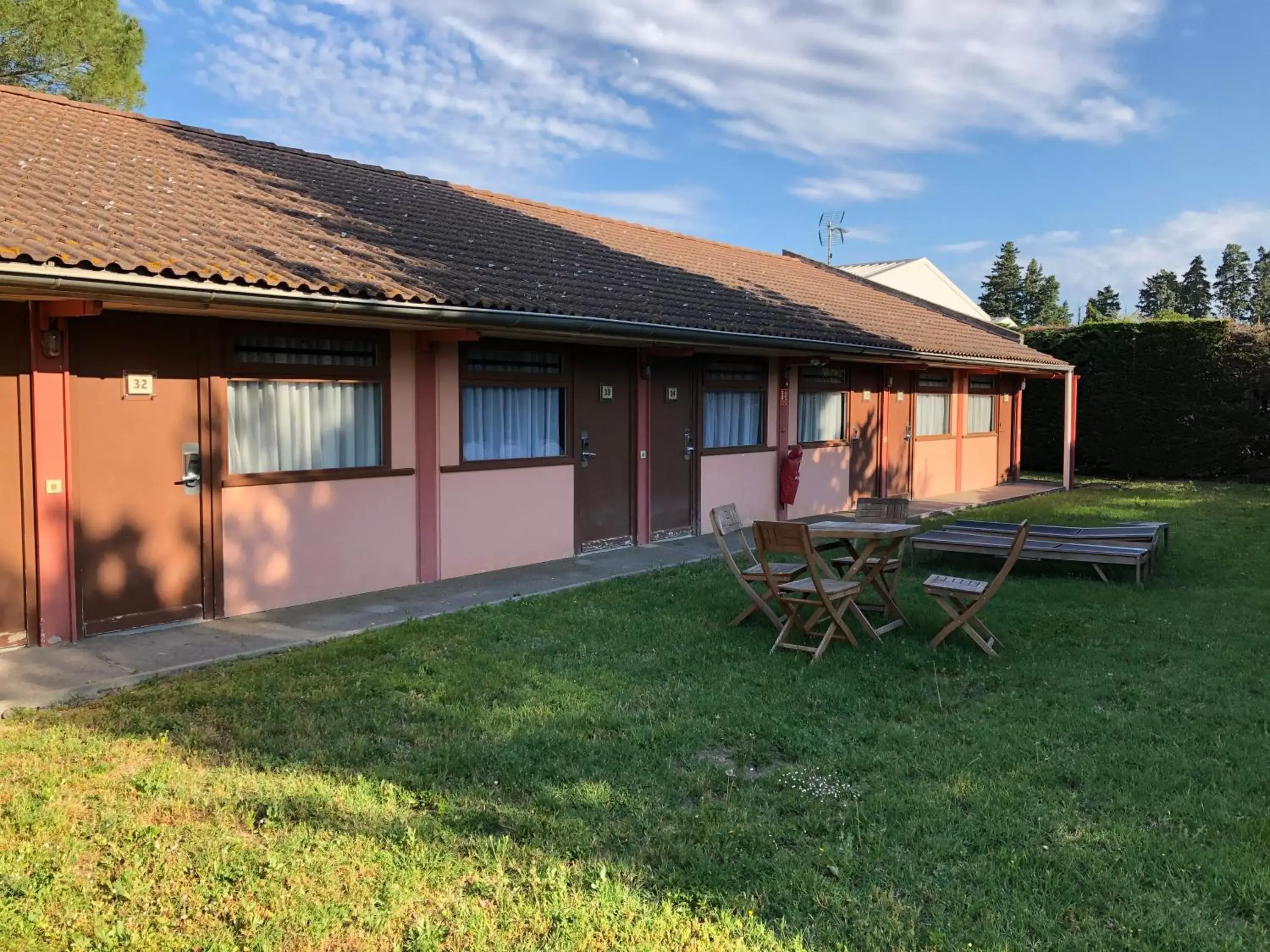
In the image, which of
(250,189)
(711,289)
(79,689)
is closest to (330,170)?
(250,189)

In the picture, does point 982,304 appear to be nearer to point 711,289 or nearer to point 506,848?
point 711,289

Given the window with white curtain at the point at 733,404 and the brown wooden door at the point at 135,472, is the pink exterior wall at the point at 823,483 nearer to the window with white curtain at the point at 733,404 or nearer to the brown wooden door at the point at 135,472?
the window with white curtain at the point at 733,404

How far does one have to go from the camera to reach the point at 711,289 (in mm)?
12867

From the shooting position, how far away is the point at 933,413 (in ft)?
55.2

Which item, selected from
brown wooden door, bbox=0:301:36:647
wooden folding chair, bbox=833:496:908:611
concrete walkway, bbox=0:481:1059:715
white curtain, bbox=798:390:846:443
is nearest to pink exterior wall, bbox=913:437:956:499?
white curtain, bbox=798:390:846:443

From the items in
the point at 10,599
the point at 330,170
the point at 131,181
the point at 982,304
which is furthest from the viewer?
the point at 982,304

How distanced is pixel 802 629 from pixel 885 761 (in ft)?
6.08

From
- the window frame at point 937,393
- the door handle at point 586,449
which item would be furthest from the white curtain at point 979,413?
the door handle at point 586,449

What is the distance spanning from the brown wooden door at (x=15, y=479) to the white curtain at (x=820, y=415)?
9.57 m

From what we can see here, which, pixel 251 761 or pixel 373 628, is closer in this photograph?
pixel 251 761

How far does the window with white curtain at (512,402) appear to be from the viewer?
8867 mm

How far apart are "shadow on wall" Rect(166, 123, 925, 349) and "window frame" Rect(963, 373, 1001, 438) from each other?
4.53 meters

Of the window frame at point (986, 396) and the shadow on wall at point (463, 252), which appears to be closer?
the shadow on wall at point (463, 252)

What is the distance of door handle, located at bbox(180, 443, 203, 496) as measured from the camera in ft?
22.2
